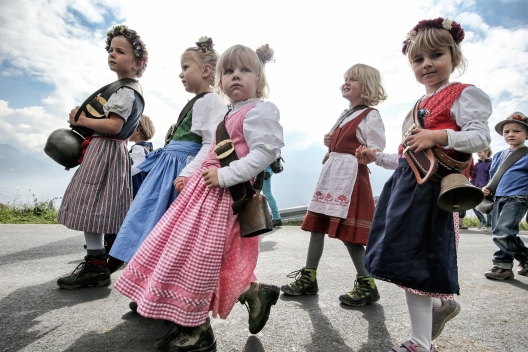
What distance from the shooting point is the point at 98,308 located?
2225 millimetres

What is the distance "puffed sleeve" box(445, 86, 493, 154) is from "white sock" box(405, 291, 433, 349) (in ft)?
2.37

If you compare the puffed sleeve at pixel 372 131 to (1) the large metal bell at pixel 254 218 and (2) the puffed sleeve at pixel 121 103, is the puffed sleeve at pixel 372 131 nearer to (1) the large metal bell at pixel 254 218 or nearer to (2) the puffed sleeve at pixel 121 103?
(1) the large metal bell at pixel 254 218

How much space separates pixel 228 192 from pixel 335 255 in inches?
114

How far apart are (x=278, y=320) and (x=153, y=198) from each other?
3.55ft

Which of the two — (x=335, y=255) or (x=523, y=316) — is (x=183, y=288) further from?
(x=335, y=255)

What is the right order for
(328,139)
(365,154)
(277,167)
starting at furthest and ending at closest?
(277,167)
(328,139)
(365,154)

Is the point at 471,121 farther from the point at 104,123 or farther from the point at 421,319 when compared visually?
the point at 104,123

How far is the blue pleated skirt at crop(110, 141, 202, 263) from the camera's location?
2.20 meters

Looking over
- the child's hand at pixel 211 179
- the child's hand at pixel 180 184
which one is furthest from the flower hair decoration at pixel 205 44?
the child's hand at pixel 211 179

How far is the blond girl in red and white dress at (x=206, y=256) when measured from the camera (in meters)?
1.62

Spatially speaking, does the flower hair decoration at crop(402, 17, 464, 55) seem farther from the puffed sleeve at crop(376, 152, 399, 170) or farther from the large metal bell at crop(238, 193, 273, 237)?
the large metal bell at crop(238, 193, 273, 237)

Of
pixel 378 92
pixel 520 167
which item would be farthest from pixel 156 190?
pixel 520 167

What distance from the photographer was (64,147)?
2.76 m

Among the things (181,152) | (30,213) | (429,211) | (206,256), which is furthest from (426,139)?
(30,213)
